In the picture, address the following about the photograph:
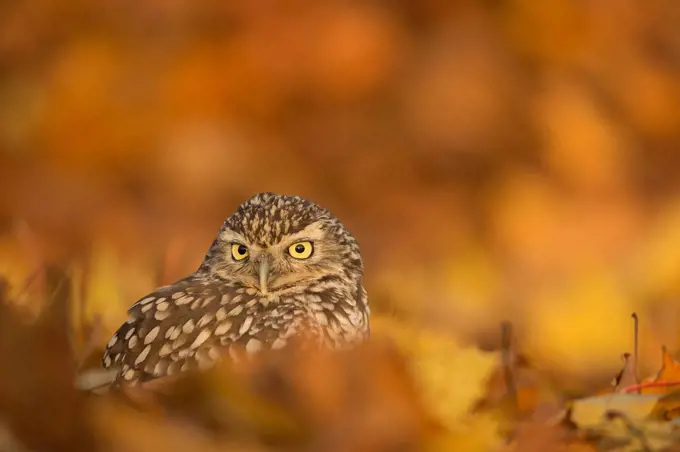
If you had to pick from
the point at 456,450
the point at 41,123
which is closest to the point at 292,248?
the point at 456,450

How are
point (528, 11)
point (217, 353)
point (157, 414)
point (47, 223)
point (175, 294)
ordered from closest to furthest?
1. point (157, 414)
2. point (217, 353)
3. point (175, 294)
4. point (47, 223)
5. point (528, 11)

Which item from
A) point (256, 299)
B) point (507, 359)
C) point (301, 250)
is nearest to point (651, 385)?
point (507, 359)

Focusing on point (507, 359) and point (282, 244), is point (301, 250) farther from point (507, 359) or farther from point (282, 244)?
point (507, 359)

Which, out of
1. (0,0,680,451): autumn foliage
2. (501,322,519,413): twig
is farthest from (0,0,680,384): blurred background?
(501,322,519,413): twig

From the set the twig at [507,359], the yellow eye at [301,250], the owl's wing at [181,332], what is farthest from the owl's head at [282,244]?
the twig at [507,359]

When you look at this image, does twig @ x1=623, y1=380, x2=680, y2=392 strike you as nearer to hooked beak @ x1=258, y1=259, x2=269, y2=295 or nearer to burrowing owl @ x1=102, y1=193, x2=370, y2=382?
burrowing owl @ x1=102, y1=193, x2=370, y2=382

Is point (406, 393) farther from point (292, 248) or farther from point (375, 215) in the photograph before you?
point (375, 215)

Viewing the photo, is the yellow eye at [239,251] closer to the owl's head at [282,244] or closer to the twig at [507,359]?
the owl's head at [282,244]
